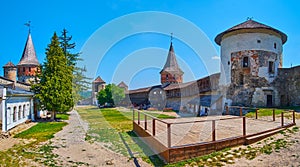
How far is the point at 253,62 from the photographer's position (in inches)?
840

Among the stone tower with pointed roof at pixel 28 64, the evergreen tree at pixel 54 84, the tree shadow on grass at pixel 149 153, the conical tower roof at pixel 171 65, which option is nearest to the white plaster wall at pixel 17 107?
the evergreen tree at pixel 54 84

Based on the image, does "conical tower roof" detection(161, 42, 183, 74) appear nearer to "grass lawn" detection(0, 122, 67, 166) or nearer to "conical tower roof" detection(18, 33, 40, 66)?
"conical tower roof" detection(18, 33, 40, 66)

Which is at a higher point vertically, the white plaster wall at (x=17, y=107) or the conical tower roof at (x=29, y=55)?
the conical tower roof at (x=29, y=55)

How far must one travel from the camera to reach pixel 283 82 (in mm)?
21750

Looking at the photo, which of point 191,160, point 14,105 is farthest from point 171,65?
point 191,160

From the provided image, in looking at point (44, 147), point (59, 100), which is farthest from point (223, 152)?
point (59, 100)

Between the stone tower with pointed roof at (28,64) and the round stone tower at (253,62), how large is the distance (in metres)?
33.8

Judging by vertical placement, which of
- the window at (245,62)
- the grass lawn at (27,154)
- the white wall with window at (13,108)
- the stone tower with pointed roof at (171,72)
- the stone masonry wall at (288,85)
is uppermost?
the stone tower with pointed roof at (171,72)

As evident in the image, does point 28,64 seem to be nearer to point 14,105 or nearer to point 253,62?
point 14,105

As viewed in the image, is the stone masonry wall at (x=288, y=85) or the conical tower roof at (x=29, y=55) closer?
the stone masonry wall at (x=288, y=85)

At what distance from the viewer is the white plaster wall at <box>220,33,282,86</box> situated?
70.0 feet

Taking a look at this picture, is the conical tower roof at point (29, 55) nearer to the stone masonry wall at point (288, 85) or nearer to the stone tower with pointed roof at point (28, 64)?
the stone tower with pointed roof at point (28, 64)

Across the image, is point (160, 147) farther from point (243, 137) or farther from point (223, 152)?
point (243, 137)

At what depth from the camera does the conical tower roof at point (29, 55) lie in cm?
4056
